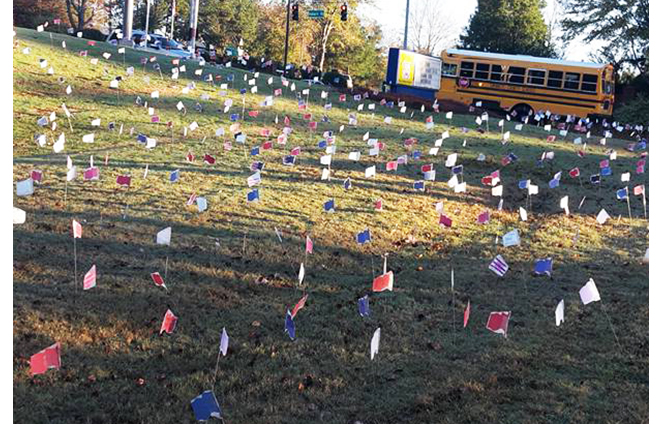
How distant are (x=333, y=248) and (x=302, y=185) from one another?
329 centimetres

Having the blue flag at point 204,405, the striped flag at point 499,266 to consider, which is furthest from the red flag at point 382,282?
the blue flag at point 204,405

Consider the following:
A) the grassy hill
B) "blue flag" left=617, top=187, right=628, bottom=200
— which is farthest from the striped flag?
"blue flag" left=617, top=187, right=628, bottom=200

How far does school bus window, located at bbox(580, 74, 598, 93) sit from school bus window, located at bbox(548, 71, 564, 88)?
0.89 m

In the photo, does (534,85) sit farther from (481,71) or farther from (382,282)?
(382,282)

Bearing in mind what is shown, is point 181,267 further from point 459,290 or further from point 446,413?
point 446,413

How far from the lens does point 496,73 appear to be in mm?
27609

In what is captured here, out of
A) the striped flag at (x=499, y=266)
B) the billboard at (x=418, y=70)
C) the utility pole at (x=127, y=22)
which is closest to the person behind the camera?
the striped flag at (x=499, y=266)

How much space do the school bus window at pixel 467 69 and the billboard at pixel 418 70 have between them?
1.41m

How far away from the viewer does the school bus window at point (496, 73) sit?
27562mm

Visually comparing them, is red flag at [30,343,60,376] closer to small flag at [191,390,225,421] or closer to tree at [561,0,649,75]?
small flag at [191,390,225,421]

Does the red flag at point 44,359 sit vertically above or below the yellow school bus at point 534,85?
below

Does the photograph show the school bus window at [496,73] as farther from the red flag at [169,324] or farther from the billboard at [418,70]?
the red flag at [169,324]

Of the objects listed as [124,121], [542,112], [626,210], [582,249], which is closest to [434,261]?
[582,249]

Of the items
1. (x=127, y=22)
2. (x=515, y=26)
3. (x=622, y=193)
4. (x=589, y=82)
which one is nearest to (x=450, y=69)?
(x=589, y=82)
